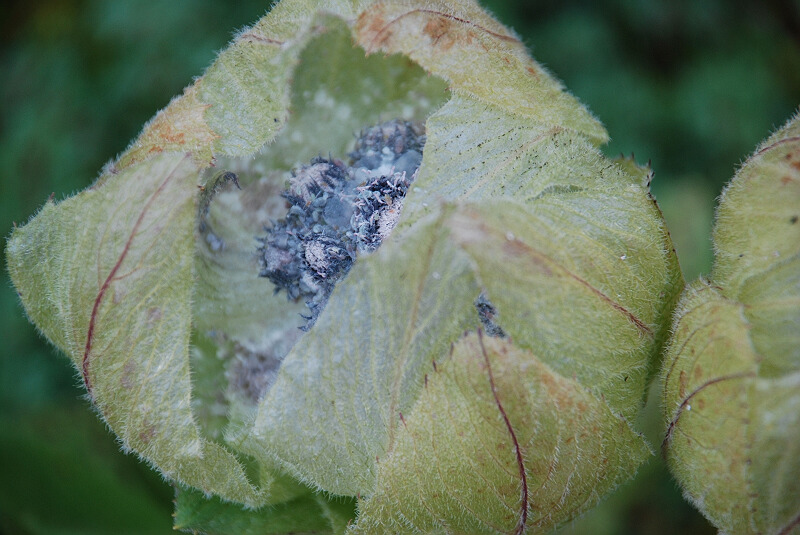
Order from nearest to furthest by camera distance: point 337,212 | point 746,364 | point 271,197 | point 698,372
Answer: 1. point 746,364
2. point 698,372
3. point 337,212
4. point 271,197

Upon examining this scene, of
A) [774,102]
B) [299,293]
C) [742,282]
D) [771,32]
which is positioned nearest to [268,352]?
[299,293]

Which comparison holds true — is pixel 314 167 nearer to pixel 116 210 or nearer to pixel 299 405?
pixel 116 210

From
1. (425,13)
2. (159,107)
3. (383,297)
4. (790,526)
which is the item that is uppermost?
(159,107)

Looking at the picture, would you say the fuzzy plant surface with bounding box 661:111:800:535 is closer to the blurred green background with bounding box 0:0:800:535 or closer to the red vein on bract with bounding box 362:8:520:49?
the red vein on bract with bounding box 362:8:520:49

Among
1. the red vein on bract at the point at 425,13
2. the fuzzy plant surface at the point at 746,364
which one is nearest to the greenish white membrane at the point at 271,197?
the red vein on bract at the point at 425,13

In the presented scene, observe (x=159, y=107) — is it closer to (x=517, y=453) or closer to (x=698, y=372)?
(x=517, y=453)

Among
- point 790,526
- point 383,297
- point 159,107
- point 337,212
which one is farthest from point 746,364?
point 159,107
